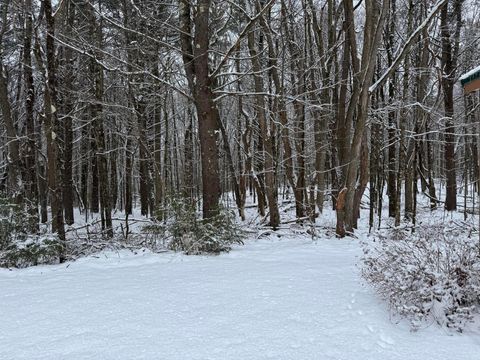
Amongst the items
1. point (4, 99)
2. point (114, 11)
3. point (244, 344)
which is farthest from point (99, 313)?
point (114, 11)

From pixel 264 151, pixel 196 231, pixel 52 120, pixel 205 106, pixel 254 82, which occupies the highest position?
pixel 254 82

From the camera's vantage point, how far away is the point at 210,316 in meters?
3.67

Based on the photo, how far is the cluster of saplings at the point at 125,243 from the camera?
6504 mm

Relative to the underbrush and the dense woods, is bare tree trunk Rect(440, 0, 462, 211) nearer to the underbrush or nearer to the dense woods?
the dense woods

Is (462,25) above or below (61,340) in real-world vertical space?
above

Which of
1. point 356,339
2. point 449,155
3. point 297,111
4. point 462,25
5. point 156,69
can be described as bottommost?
point 356,339

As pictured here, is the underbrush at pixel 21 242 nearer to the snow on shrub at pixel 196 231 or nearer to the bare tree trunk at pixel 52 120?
→ the bare tree trunk at pixel 52 120

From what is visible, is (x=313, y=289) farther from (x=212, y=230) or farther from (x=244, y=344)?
(x=212, y=230)

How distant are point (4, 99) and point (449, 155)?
16.6 meters

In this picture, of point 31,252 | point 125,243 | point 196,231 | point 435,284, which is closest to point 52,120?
point 31,252

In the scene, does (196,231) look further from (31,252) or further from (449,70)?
(449,70)

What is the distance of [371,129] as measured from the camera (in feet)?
43.8

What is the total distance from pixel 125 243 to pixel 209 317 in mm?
5022

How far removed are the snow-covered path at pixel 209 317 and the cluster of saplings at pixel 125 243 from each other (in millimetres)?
613
